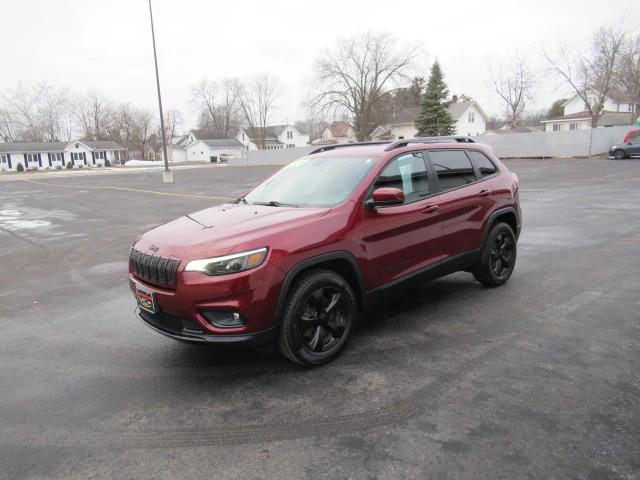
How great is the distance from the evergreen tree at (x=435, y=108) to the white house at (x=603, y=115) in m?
13.4

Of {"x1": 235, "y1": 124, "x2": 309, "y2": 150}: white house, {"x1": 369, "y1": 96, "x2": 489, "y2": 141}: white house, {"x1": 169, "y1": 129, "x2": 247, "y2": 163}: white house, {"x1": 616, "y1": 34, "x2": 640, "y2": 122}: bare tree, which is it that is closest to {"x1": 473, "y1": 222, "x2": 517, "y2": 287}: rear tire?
{"x1": 616, "y1": 34, "x2": 640, "y2": 122}: bare tree

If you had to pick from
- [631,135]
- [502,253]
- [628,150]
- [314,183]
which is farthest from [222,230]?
[631,135]

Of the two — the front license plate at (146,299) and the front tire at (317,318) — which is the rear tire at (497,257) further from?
the front license plate at (146,299)

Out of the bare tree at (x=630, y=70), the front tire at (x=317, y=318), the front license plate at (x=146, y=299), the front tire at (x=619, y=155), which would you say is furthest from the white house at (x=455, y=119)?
the front license plate at (x=146, y=299)

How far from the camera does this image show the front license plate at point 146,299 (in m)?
3.65

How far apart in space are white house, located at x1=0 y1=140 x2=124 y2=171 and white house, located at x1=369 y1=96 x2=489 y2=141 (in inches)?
2142

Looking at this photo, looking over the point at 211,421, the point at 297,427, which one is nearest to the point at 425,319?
the point at 297,427

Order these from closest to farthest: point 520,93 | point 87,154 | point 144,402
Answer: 1. point 144,402
2. point 520,93
3. point 87,154

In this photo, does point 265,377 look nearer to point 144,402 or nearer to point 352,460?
point 144,402

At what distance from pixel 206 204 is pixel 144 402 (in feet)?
42.0

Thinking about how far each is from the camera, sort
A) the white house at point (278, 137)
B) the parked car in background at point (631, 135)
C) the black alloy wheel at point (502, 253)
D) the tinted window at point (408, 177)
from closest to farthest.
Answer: the tinted window at point (408, 177) < the black alloy wheel at point (502, 253) < the parked car in background at point (631, 135) < the white house at point (278, 137)

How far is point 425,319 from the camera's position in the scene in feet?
15.8

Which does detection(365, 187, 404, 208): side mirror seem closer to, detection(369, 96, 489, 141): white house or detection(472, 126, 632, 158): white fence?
detection(472, 126, 632, 158): white fence

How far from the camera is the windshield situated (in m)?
4.29
